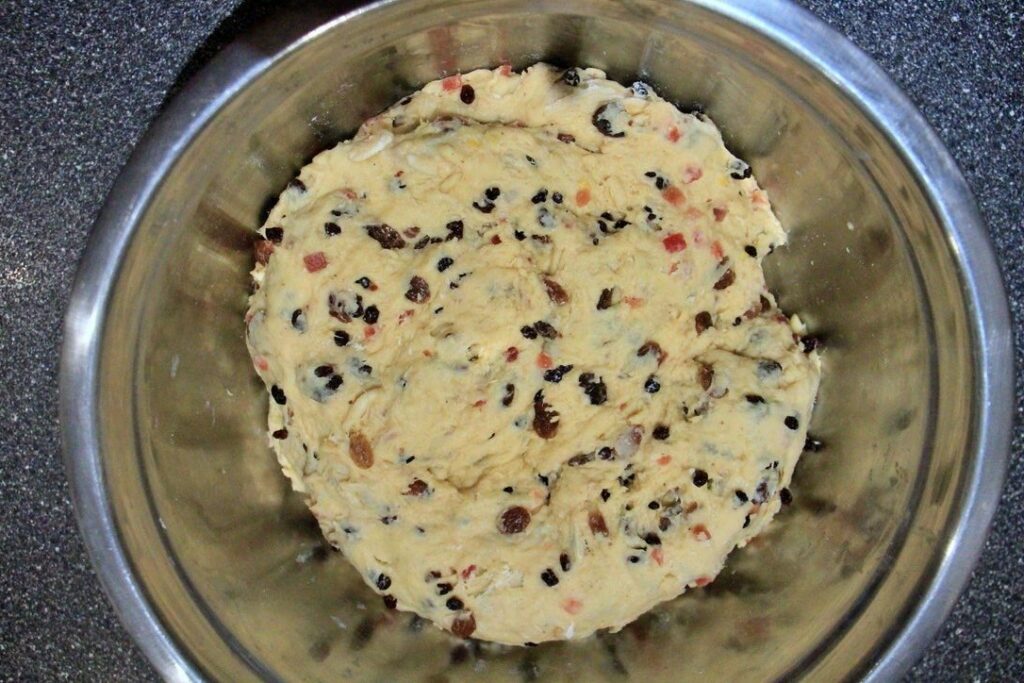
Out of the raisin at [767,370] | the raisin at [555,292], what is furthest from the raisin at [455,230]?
the raisin at [767,370]

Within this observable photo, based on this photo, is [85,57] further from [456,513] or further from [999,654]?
[999,654]

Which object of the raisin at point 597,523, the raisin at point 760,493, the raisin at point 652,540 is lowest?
the raisin at point 597,523

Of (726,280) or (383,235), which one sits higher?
(726,280)

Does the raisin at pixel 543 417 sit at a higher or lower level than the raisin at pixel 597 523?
higher

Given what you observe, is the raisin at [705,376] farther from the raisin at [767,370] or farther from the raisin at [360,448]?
the raisin at [360,448]

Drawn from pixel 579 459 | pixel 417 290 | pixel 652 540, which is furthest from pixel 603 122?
pixel 652 540

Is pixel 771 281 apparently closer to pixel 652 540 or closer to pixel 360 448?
pixel 652 540

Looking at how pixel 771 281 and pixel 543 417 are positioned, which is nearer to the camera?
pixel 543 417
